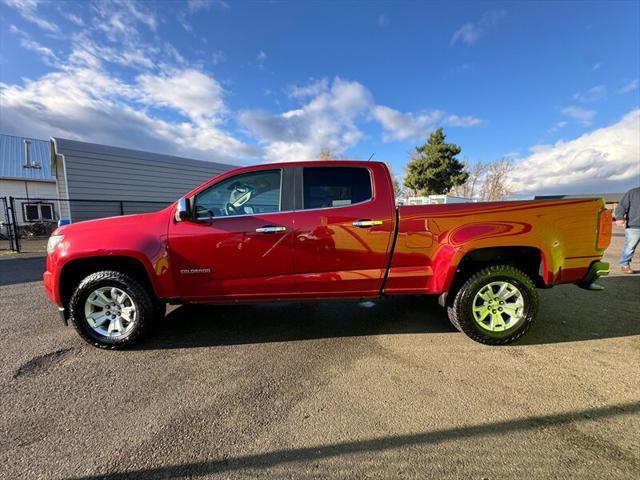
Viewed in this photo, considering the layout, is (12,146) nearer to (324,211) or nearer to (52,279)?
(52,279)

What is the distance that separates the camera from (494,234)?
3.00m

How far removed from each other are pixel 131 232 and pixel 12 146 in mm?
25517

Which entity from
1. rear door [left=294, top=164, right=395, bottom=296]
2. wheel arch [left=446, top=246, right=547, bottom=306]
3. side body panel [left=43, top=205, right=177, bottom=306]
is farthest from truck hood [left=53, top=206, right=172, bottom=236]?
wheel arch [left=446, top=246, right=547, bottom=306]

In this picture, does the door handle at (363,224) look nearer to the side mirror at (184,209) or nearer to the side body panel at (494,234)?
the side body panel at (494,234)

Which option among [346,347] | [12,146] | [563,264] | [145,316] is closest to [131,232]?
[145,316]

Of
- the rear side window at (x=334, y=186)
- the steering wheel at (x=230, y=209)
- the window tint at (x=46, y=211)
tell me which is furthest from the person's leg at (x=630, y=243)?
the window tint at (x=46, y=211)

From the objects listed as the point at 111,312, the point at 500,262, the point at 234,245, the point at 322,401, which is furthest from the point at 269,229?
the point at 500,262

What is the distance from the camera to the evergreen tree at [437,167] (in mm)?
30078

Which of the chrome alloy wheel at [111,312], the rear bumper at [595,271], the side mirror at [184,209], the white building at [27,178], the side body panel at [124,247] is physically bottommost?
the chrome alloy wheel at [111,312]

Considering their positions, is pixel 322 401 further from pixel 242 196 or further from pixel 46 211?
pixel 46 211

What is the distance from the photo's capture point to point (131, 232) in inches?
118

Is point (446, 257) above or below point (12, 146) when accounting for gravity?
below

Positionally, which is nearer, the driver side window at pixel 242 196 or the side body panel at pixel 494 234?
the side body panel at pixel 494 234

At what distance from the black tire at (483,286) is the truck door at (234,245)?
1.83 metres
